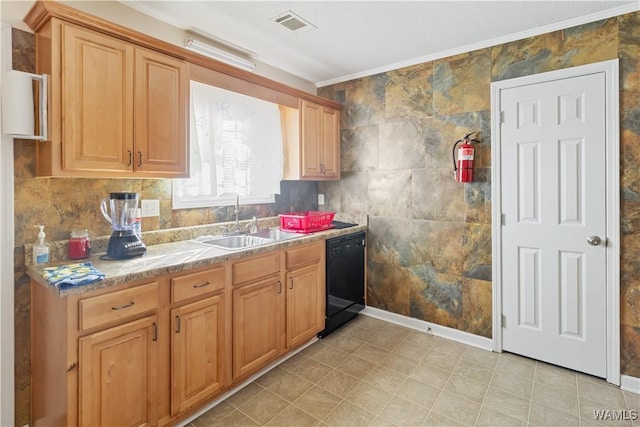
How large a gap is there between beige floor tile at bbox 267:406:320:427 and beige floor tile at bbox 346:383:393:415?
0.31 metres

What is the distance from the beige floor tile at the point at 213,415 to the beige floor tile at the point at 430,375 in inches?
51.4

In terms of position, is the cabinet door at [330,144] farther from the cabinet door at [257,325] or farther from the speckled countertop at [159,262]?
the cabinet door at [257,325]

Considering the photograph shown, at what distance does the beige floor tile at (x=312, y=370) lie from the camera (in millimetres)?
2396

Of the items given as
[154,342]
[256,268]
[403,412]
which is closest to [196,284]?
[154,342]

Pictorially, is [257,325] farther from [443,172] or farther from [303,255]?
[443,172]

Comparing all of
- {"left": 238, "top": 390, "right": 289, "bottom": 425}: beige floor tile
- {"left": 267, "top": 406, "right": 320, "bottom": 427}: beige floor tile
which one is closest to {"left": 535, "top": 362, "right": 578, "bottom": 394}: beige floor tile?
{"left": 267, "top": 406, "right": 320, "bottom": 427}: beige floor tile

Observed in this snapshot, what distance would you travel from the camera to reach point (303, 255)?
2.70 m

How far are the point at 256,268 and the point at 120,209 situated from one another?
0.94 meters

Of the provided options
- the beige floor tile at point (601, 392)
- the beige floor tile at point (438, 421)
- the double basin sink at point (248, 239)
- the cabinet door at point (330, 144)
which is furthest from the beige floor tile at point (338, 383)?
the cabinet door at point (330, 144)

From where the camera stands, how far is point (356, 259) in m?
3.36

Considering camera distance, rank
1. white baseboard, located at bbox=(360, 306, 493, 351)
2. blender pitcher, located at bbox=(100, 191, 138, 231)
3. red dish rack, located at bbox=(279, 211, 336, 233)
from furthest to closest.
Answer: red dish rack, located at bbox=(279, 211, 336, 233) < white baseboard, located at bbox=(360, 306, 493, 351) < blender pitcher, located at bbox=(100, 191, 138, 231)

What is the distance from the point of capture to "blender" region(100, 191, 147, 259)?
1.94m

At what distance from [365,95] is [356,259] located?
1730 millimetres

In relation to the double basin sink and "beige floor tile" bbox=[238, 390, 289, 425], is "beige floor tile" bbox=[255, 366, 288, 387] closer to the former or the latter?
"beige floor tile" bbox=[238, 390, 289, 425]
